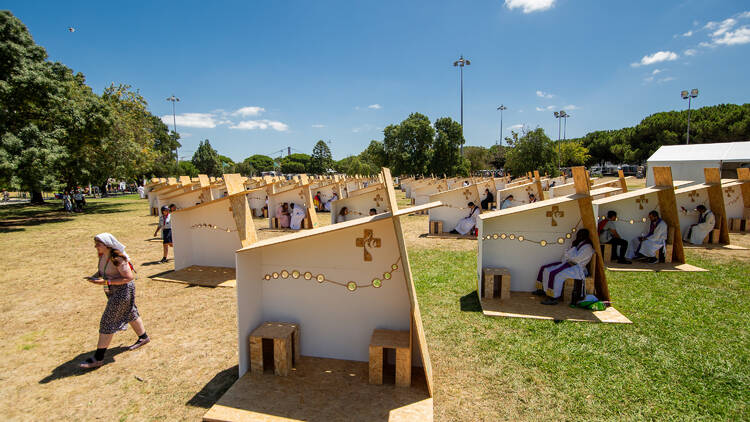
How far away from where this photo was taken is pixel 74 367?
4.77 m

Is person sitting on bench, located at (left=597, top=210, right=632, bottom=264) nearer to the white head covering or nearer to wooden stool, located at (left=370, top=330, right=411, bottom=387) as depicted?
wooden stool, located at (left=370, top=330, right=411, bottom=387)

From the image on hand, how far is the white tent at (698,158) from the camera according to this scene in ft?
73.1

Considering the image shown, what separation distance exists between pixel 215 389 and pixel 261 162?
5613 inches

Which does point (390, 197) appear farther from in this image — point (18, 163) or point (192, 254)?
point (18, 163)

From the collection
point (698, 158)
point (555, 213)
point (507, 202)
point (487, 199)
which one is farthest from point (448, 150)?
point (555, 213)

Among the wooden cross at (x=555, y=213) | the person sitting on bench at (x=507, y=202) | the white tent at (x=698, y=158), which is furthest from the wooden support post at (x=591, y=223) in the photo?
the white tent at (x=698, y=158)

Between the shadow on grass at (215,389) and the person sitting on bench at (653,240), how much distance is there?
10.5 m

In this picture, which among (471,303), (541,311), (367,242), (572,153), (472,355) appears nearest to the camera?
(367,242)

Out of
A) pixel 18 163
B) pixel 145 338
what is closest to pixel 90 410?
pixel 145 338

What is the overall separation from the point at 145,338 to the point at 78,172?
22.5 m

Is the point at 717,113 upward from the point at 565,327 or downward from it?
upward

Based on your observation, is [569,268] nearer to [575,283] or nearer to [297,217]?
[575,283]

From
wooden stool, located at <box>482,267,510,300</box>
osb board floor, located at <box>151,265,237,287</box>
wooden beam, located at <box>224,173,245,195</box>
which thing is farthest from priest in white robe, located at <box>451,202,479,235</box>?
wooden beam, located at <box>224,173,245,195</box>

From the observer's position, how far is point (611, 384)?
13.8 feet
